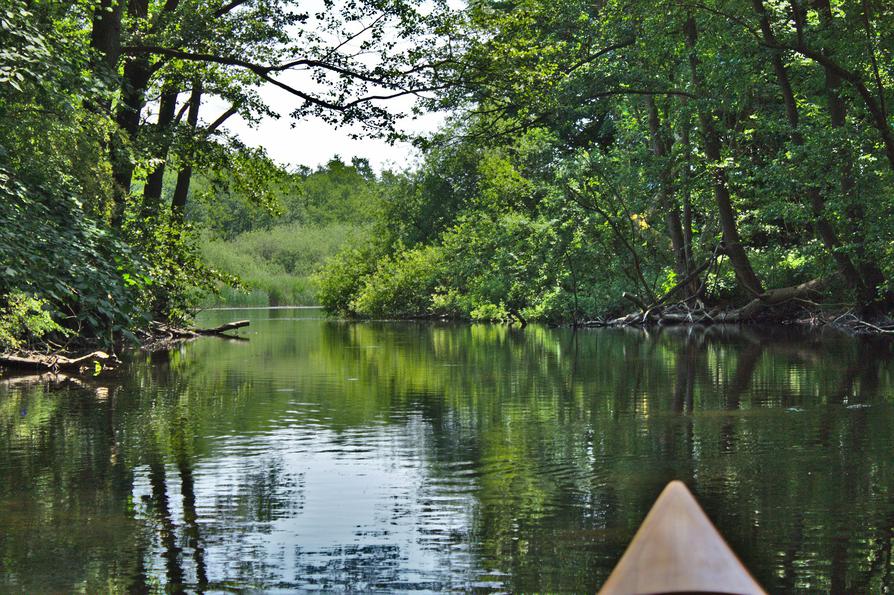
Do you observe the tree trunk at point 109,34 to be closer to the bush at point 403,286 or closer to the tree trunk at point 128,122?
the tree trunk at point 128,122

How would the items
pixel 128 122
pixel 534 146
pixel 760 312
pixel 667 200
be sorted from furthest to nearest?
1. pixel 534 146
2. pixel 760 312
3. pixel 667 200
4. pixel 128 122

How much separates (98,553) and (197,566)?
0.83 m

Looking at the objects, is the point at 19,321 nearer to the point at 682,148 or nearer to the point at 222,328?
the point at 222,328

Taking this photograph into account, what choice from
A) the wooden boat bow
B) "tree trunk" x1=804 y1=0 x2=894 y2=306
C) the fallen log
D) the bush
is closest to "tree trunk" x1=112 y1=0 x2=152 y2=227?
the fallen log

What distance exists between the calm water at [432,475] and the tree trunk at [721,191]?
11863mm

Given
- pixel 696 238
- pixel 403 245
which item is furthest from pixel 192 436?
pixel 403 245

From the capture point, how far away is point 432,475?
9.60 m

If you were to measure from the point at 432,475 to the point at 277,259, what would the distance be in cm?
8295

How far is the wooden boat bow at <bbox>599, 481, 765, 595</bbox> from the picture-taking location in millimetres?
1815

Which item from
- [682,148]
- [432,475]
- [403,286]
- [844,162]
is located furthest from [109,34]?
[403,286]

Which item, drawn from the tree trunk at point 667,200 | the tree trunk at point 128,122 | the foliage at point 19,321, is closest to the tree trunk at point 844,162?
the tree trunk at point 667,200

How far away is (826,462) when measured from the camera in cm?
961

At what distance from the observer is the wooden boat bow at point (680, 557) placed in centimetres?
182

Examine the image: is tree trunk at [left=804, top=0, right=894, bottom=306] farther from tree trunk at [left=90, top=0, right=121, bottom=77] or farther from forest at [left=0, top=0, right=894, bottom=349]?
tree trunk at [left=90, top=0, right=121, bottom=77]
